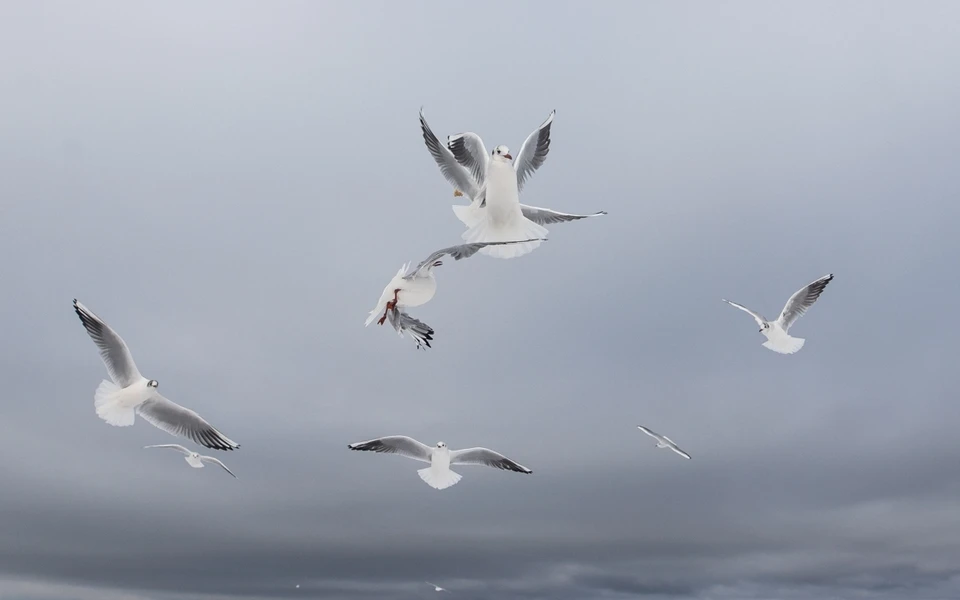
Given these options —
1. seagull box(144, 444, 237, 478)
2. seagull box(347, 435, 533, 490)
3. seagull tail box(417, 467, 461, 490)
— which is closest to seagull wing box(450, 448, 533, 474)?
seagull box(347, 435, 533, 490)

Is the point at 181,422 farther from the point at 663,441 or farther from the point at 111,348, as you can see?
the point at 663,441

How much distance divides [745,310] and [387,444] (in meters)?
7.69

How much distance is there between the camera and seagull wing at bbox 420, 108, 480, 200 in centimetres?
1280

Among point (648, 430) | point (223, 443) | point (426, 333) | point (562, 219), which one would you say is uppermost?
point (562, 219)

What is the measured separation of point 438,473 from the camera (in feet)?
50.1

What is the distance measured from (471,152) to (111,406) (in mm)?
6298

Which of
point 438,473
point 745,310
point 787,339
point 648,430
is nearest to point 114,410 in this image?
point 438,473

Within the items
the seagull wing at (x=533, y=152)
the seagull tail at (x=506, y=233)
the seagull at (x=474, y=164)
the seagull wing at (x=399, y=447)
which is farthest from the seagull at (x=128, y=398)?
the seagull wing at (x=533, y=152)

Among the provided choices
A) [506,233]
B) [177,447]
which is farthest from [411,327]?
[177,447]

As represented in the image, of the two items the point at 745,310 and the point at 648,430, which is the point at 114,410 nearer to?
the point at 648,430

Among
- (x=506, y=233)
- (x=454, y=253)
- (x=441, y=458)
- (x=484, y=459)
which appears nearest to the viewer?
(x=454, y=253)

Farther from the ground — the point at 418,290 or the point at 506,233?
the point at 506,233

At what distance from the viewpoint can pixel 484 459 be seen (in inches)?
612

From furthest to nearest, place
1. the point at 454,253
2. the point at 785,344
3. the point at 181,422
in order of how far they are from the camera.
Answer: the point at 785,344
the point at 181,422
the point at 454,253
